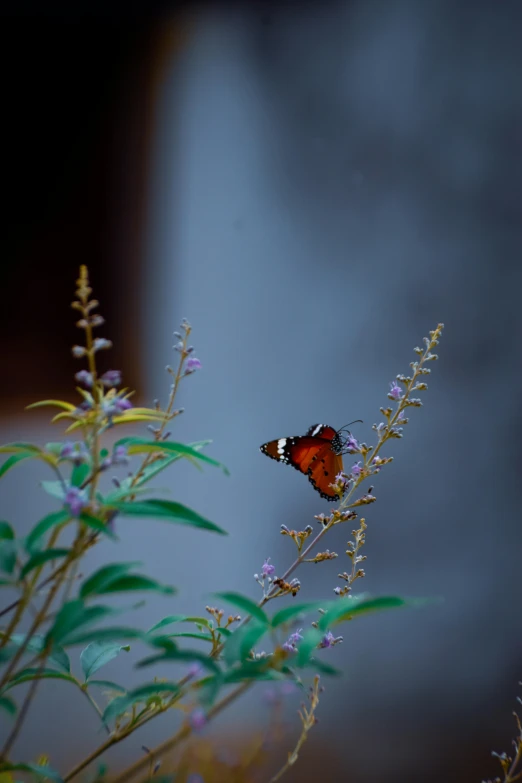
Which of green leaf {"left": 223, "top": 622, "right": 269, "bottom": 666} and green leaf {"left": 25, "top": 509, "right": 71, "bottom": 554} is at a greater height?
green leaf {"left": 25, "top": 509, "right": 71, "bottom": 554}

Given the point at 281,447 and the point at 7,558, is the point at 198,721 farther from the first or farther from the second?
the point at 281,447

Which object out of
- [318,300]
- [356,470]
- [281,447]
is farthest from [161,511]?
[318,300]

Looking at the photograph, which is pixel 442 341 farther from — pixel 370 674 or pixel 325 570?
pixel 370 674

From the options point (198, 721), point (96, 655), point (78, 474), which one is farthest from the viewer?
point (96, 655)

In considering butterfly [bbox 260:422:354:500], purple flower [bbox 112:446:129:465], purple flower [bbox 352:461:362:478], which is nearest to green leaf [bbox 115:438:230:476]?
purple flower [bbox 112:446:129:465]

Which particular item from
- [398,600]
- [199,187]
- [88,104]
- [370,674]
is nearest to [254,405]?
[199,187]

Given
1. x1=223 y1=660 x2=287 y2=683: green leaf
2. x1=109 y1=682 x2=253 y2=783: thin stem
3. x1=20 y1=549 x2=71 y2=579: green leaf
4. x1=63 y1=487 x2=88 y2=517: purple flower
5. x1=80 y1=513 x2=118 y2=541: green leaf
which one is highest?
x1=63 y1=487 x2=88 y2=517: purple flower

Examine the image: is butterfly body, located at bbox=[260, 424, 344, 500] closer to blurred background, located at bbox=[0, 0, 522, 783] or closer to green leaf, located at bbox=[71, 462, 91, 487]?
green leaf, located at bbox=[71, 462, 91, 487]
